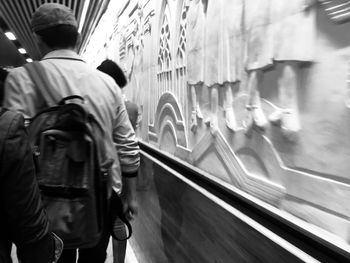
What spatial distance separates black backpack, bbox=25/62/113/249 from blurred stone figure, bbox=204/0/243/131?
545 millimetres

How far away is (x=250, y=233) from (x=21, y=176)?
Answer: 747 mm

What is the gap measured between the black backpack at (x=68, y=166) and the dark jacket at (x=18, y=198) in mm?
269

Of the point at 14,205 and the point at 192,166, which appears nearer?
the point at 14,205

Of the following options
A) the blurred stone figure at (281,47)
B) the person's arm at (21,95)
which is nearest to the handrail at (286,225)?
the blurred stone figure at (281,47)

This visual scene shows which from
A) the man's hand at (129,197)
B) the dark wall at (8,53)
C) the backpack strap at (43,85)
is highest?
the dark wall at (8,53)

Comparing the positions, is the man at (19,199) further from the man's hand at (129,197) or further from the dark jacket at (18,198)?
the man's hand at (129,197)

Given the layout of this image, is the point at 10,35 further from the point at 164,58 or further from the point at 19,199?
the point at 19,199

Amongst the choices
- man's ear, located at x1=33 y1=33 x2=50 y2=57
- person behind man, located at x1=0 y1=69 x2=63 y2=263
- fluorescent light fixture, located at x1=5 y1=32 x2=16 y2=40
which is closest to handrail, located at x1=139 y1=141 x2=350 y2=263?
person behind man, located at x1=0 y1=69 x2=63 y2=263

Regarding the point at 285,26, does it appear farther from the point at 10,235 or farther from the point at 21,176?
the point at 10,235

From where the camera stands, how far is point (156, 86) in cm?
263

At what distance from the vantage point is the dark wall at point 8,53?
12630 millimetres

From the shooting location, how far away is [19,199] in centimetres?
98

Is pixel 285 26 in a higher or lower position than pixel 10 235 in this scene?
higher

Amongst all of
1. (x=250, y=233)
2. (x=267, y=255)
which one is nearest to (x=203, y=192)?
(x=250, y=233)
